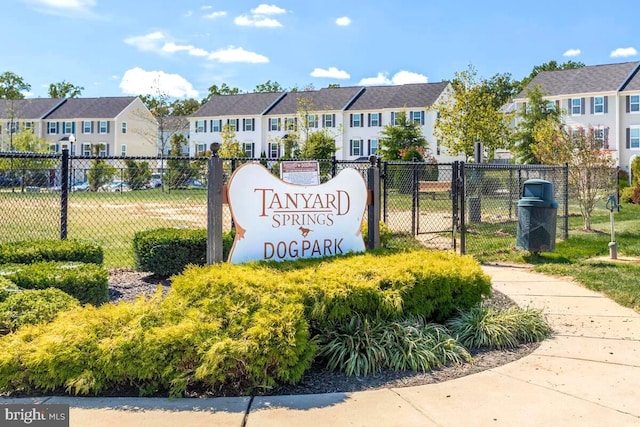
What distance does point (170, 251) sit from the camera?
7188mm

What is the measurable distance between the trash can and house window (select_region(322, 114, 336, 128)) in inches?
1762

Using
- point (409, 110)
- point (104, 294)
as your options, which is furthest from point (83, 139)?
point (104, 294)

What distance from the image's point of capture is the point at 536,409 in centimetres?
347

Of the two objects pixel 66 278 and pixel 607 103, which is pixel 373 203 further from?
pixel 607 103

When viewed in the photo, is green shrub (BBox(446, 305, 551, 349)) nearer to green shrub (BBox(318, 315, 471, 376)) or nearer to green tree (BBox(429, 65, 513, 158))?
green shrub (BBox(318, 315, 471, 376))

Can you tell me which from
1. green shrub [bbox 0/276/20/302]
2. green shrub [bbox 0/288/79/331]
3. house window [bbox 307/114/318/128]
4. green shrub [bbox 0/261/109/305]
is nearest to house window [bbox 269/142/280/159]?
house window [bbox 307/114/318/128]

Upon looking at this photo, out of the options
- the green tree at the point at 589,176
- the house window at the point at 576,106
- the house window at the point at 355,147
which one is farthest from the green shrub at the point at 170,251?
the house window at the point at 355,147

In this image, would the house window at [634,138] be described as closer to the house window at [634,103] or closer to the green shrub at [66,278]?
the house window at [634,103]

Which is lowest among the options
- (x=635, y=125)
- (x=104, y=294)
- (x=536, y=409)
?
(x=536, y=409)

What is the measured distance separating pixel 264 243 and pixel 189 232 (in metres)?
2.53

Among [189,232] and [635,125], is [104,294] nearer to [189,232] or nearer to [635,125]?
[189,232]

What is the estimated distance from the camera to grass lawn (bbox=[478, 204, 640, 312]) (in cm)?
726

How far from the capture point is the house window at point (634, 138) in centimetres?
4081

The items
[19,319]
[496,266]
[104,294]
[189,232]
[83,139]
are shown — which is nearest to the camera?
[19,319]
